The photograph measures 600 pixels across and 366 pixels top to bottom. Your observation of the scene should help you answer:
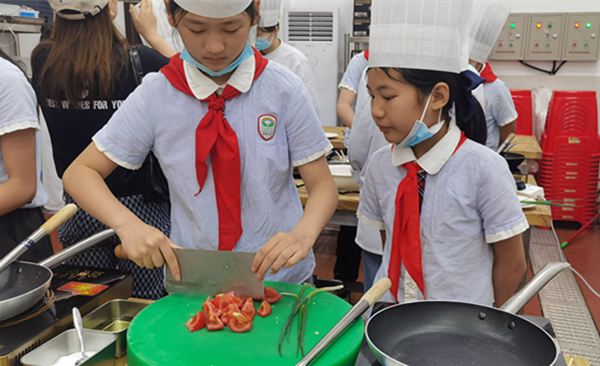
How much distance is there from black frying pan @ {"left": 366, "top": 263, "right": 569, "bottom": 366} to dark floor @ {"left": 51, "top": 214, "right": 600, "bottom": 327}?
253 cm

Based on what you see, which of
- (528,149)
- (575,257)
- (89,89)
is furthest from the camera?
(575,257)

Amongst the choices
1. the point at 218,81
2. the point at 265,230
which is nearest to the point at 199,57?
the point at 218,81

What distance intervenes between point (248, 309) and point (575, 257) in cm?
392

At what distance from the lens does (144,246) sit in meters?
1.13

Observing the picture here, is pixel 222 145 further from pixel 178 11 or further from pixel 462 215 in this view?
pixel 462 215

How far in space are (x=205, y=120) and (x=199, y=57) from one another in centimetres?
15

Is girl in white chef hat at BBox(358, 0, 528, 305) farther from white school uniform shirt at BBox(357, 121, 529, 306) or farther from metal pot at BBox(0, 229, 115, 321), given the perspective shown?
metal pot at BBox(0, 229, 115, 321)

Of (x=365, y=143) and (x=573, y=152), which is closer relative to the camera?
(x=365, y=143)

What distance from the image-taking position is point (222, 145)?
1.32 metres

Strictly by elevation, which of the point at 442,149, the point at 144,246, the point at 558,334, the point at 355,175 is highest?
the point at 442,149

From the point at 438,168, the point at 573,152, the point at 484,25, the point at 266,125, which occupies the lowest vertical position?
the point at 573,152

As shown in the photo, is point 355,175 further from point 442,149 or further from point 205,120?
point 205,120

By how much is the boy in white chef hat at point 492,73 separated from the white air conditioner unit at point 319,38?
8.04 ft

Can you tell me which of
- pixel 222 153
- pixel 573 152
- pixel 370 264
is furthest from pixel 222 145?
pixel 573 152
